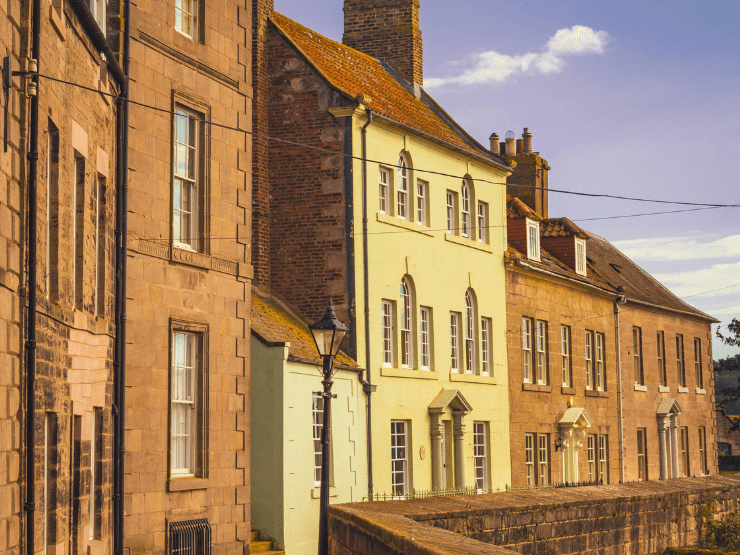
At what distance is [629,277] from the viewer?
4206 centimetres

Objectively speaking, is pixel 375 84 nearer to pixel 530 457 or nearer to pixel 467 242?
pixel 467 242

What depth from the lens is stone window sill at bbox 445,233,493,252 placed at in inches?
1098

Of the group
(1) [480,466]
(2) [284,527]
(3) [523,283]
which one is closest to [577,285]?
(3) [523,283]

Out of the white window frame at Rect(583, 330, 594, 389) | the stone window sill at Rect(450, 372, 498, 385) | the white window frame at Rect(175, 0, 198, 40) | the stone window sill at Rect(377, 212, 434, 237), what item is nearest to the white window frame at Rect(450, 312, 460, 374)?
the stone window sill at Rect(450, 372, 498, 385)

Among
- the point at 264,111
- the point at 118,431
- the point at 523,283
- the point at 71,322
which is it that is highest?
the point at 264,111

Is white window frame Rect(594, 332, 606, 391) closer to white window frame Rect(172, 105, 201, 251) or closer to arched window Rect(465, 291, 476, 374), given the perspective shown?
arched window Rect(465, 291, 476, 374)

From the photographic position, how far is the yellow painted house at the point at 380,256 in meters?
24.3

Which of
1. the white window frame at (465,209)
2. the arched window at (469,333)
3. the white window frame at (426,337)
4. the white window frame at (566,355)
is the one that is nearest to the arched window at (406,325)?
the white window frame at (426,337)

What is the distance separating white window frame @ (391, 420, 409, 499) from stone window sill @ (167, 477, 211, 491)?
7.56 meters

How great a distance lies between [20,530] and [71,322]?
2.92 m

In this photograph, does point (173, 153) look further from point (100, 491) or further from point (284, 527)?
point (284, 527)

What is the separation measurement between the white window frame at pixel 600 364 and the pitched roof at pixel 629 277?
7.05 ft

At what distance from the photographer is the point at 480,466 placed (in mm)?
28516

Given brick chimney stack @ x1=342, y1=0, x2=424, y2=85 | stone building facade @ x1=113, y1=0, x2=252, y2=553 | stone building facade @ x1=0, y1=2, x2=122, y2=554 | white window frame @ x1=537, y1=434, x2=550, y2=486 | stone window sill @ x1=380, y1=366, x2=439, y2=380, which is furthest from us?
white window frame @ x1=537, y1=434, x2=550, y2=486
